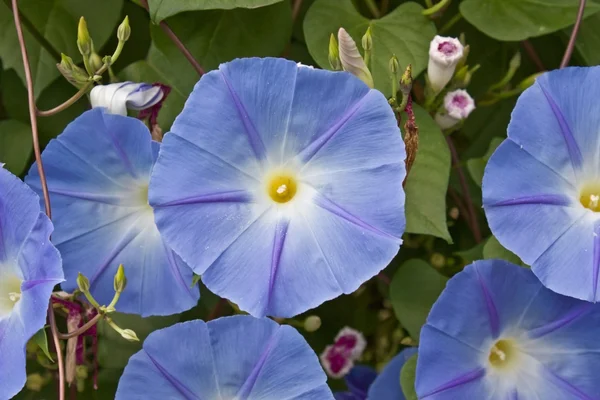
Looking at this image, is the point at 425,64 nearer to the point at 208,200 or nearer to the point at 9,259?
the point at 208,200

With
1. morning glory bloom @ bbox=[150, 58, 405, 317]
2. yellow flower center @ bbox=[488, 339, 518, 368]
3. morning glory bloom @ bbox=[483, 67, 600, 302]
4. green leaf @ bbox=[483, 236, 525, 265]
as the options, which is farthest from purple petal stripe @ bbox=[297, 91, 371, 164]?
yellow flower center @ bbox=[488, 339, 518, 368]

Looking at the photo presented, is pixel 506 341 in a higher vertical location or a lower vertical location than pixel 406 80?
lower

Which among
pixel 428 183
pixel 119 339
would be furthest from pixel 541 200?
pixel 119 339

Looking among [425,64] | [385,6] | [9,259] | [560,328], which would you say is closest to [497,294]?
[560,328]

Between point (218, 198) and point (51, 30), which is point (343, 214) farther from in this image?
point (51, 30)

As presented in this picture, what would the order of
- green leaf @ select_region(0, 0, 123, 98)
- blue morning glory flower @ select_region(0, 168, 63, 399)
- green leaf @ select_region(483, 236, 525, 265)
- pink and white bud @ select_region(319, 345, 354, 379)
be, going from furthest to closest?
pink and white bud @ select_region(319, 345, 354, 379), green leaf @ select_region(0, 0, 123, 98), green leaf @ select_region(483, 236, 525, 265), blue morning glory flower @ select_region(0, 168, 63, 399)

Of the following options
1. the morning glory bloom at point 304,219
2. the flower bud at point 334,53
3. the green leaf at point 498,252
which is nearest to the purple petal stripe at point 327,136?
the morning glory bloom at point 304,219

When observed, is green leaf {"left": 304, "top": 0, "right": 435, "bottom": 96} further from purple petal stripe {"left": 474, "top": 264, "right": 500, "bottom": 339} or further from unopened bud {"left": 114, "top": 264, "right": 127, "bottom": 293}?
unopened bud {"left": 114, "top": 264, "right": 127, "bottom": 293}
